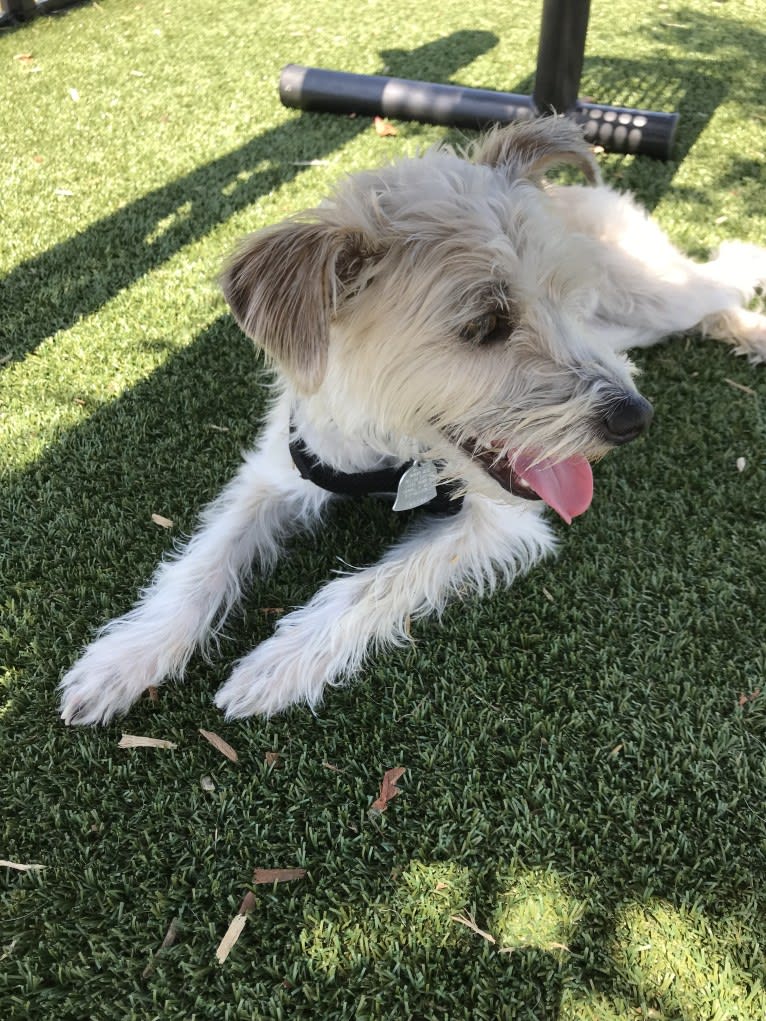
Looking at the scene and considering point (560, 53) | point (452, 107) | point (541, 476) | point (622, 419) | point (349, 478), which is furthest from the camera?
point (452, 107)

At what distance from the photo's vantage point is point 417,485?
9.12ft

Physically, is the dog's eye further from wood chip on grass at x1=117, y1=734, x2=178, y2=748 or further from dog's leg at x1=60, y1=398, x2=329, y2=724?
wood chip on grass at x1=117, y1=734, x2=178, y2=748

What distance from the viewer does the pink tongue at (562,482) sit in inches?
96.7

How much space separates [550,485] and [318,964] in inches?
63.1

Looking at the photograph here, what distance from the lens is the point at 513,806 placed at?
7.70ft

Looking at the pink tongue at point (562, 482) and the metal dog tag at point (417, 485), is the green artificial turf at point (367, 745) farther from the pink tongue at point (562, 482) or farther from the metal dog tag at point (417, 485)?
the pink tongue at point (562, 482)

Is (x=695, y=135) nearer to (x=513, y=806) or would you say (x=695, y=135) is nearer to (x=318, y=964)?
(x=513, y=806)

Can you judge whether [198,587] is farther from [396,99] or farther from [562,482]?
[396,99]

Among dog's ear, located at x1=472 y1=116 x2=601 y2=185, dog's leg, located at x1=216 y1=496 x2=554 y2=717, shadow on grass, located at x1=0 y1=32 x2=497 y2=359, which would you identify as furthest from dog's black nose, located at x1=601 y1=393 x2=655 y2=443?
shadow on grass, located at x1=0 y1=32 x2=497 y2=359

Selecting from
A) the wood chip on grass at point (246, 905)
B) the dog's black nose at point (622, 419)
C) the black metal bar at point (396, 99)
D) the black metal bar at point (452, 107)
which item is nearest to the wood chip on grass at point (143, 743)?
the wood chip on grass at point (246, 905)

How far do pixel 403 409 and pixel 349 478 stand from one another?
588 mm

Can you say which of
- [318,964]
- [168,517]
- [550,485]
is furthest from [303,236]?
[318,964]

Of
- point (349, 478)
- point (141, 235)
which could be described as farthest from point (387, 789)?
point (141, 235)

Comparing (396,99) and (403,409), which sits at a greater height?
(396,99)
